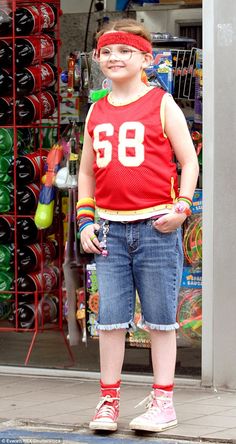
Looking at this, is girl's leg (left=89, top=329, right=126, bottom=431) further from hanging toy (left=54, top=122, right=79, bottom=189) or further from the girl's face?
hanging toy (left=54, top=122, right=79, bottom=189)

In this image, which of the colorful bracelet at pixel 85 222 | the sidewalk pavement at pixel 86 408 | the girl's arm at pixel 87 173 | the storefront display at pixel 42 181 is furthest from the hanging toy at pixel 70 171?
the colorful bracelet at pixel 85 222

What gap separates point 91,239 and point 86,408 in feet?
3.85

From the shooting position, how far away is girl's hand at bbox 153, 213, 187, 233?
548cm

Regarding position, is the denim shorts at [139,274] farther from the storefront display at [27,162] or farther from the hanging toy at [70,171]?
the storefront display at [27,162]

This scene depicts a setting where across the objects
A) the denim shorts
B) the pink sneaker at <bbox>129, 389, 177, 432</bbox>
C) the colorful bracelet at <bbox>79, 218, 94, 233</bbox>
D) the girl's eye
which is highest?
the girl's eye

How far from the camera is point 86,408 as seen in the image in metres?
6.38

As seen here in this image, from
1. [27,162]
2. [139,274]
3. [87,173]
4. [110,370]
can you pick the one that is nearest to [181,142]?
[87,173]

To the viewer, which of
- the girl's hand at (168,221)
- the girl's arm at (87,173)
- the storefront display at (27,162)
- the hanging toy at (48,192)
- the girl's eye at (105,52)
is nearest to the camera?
the girl's hand at (168,221)

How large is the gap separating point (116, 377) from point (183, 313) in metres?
1.53

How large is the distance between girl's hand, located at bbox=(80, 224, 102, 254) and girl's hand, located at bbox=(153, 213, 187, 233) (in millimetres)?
319

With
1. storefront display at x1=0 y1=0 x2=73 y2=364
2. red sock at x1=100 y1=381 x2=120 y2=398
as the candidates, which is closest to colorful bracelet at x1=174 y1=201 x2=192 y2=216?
red sock at x1=100 y1=381 x2=120 y2=398

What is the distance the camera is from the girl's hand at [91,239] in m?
5.65

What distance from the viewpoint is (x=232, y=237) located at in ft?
22.1

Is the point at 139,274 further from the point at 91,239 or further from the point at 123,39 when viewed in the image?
the point at 123,39
